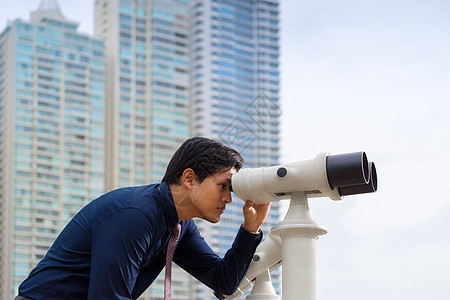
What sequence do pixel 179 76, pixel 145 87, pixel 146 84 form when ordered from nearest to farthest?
pixel 146 84
pixel 145 87
pixel 179 76

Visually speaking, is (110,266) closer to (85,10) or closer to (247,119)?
(247,119)

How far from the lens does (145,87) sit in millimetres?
33156

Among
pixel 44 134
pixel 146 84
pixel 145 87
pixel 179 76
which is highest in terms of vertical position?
pixel 179 76

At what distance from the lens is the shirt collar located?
1505mm

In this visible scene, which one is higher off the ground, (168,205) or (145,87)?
(145,87)

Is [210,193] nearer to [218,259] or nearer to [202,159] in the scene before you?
[202,159]

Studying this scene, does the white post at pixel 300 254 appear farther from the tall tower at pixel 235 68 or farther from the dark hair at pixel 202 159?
the tall tower at pixel 235 68

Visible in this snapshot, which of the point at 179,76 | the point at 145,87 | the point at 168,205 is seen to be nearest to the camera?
the point at 168,205

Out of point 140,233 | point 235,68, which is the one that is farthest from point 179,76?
point 140,233

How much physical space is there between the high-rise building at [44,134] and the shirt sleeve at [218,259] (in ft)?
94.7

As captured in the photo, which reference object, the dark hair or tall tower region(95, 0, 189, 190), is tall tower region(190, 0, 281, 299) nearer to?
tall tower region(95, 0, 189, 190)

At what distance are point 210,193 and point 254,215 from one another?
153 millimetres

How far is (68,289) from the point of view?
1430 millimetres

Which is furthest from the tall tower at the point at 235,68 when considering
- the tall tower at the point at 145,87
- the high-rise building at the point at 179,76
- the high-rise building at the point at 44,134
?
the high-rise building at the point at 44,134
